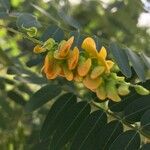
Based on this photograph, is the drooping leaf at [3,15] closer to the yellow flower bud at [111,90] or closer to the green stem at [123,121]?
the green stem at [123,121]

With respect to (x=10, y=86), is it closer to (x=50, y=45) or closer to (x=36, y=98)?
(x=36, y=98)

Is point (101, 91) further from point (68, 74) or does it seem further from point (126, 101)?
point (126, 101)

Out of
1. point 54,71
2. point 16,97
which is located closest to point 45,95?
point 16,97

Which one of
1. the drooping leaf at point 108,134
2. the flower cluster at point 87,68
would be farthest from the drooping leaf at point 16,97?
the flower cluster at point 87,68

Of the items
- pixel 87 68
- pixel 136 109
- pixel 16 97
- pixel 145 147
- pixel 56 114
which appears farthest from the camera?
pixel 16 97

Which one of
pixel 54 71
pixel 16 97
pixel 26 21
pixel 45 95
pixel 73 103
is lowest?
pixel 16 97
